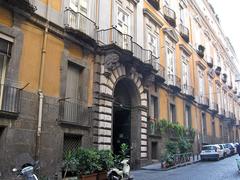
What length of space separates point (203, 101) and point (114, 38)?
64.8 ft

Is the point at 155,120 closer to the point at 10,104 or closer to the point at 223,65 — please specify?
the point at 10,104

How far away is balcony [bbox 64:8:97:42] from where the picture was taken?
13625 mm

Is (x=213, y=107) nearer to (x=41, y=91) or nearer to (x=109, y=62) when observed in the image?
(x=109, y=62)

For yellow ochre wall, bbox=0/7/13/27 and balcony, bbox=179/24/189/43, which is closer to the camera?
yellow ochre wall, bbox=0/7/13/27

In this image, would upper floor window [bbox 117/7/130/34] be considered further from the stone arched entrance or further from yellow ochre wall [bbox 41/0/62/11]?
yellow ochre wall [bbox 41/0/62/11]

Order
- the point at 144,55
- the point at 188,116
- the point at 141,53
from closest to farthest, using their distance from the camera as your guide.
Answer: the point at 141,53 → the point at 144,55 → the point at 188,116

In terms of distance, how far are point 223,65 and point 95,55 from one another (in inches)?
1528

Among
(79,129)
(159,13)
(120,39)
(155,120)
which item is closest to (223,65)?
(159,13)

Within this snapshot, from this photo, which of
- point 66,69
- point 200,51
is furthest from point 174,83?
point 66,69

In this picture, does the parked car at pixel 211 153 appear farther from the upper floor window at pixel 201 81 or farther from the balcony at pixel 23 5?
the balcony at pixel 23 5

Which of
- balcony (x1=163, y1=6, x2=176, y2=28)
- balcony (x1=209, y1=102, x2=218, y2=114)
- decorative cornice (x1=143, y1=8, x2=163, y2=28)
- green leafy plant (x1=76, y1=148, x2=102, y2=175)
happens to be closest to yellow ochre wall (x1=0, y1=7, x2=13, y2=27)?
green leafy plant (x1=76, y1=148, x2=102, y2=175)

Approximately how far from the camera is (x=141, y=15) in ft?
67.9

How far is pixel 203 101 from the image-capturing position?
33406 millimetres

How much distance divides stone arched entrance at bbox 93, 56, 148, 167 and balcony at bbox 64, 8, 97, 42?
1543 millimetres
